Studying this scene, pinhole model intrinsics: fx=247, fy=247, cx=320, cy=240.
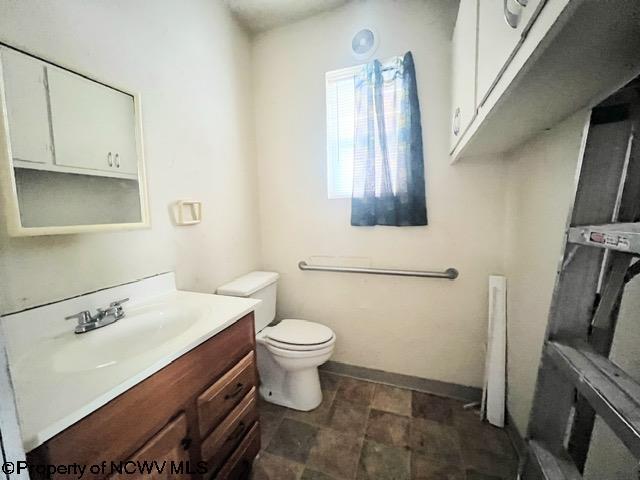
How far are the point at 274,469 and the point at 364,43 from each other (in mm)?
2428

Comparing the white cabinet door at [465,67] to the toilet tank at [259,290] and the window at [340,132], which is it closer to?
the window at [340,132]

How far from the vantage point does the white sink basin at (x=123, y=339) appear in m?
0.74

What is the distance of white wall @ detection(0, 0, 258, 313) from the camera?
0.80m

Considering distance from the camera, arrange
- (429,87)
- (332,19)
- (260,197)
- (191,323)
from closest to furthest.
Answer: (191,323)
(429,87)
(332,19)
(260,197)

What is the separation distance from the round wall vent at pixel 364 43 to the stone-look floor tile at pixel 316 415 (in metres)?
2.23

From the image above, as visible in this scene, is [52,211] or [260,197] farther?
[260,197]

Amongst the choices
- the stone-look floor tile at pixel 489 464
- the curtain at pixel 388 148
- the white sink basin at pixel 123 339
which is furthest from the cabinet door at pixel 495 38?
the stone-look floor tile at pixel 489 464

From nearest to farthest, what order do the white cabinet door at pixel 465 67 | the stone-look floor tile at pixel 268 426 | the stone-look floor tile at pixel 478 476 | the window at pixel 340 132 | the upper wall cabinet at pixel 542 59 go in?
the upper wall cabinet at pixel 542 59
the white cabinet door at pixel 465 67
the stone-look floor tile at pixel 478 476
the stone-look floor tile at pixel 268 426
the window at pixel 340 132

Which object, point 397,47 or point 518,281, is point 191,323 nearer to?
point 518,281

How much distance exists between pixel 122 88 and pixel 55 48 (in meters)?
0.19

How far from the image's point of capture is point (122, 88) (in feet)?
3.24

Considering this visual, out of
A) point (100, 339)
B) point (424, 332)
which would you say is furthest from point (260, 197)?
point (424, 332)

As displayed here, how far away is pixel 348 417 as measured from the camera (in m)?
1.47

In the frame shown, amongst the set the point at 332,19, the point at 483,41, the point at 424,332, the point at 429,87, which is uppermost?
the point at 332,19
